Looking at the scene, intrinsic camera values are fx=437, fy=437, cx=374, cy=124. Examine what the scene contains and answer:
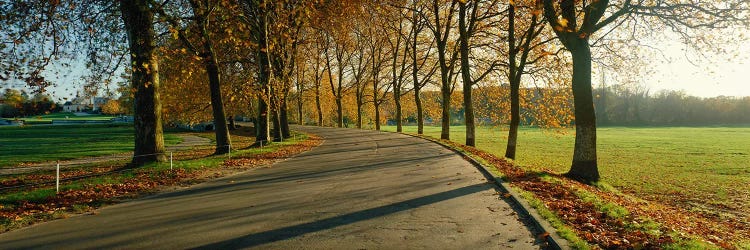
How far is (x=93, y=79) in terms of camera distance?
43.5 feet

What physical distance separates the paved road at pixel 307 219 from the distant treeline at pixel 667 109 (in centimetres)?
8838

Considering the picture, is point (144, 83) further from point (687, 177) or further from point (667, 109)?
point (667, 109)

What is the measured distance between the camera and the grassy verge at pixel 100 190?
7.93 metres

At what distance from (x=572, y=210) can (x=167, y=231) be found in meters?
Result: 6.66

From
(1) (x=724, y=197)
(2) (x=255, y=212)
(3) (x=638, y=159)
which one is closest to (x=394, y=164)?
(2) (x=255, y=212)

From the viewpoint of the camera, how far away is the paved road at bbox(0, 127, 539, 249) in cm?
589

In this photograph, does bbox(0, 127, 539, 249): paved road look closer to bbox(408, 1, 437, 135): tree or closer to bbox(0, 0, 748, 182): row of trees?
bbox(0, 0, 748, 182): row of trees

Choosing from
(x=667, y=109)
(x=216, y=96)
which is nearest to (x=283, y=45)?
(x=216, y=96)

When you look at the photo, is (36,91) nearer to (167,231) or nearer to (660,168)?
(167,231)

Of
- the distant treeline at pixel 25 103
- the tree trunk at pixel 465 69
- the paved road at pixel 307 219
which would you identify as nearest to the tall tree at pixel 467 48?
the tree trunk at pixel 465 69

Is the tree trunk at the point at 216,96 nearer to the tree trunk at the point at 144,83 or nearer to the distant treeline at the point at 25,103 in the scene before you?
the tree trunk at the point at 144,83

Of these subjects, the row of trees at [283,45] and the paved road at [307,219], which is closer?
the paved road at [307,219]

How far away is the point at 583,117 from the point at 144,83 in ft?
43.5

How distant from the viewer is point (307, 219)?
714 cm
